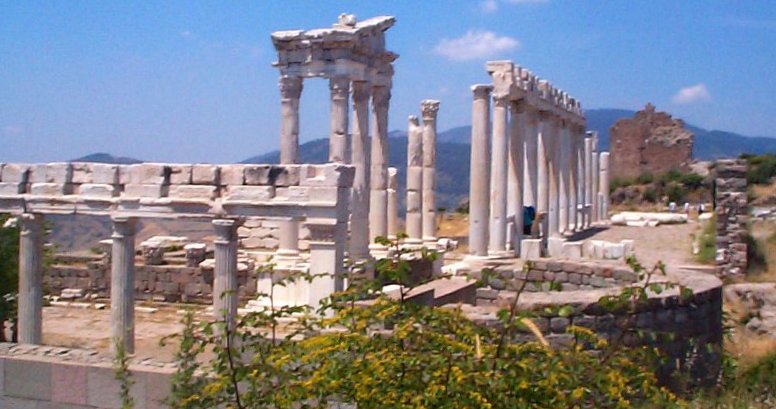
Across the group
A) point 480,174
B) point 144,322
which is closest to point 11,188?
point 144,322

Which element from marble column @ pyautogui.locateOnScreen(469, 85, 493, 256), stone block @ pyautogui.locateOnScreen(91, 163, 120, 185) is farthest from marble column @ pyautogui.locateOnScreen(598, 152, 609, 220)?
stone block @ pyautogui.locateOnScreen(91, 163, 120, 185)

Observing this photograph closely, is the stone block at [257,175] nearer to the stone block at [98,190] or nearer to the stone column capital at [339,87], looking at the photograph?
the stone block at [98,190]

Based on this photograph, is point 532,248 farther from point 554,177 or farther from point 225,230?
point 225,230

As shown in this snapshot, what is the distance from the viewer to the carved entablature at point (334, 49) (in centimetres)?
2119

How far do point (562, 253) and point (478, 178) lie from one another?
2.69 m

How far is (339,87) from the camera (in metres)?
21.5

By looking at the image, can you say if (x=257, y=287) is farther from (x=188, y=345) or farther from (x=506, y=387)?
(x=506, y=387)

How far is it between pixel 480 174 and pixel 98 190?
411 inches

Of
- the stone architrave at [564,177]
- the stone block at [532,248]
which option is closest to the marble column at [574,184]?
the stone architrave at [564,177]

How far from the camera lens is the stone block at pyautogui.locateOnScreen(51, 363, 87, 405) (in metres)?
10.6

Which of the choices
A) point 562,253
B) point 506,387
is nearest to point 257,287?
point 562,253

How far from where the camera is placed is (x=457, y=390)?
4.93m

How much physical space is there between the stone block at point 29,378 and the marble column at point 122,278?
3552 mm

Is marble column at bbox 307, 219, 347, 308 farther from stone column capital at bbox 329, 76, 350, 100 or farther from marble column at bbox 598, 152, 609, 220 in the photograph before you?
marble column at bbox 598, 152, 609, 220
